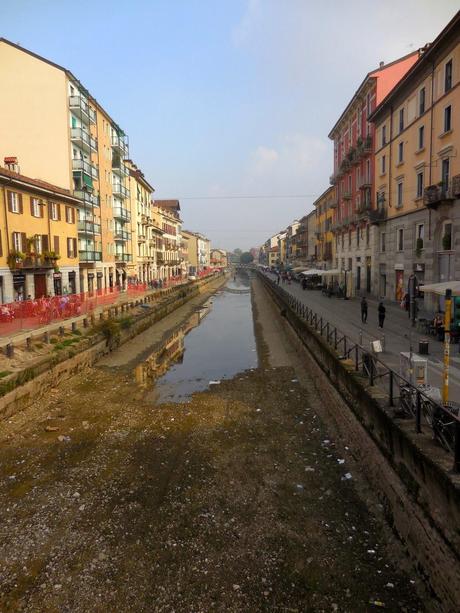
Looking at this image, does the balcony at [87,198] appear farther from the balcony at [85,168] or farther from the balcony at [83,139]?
the balcony at [83,139]

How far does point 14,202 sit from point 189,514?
982 inches

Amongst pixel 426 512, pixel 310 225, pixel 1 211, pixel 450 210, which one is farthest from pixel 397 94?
pixel 310 225

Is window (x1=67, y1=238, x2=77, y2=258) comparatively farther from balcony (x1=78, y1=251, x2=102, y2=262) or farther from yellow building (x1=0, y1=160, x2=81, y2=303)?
balcony (x1=78, y1=251, x2=102, y2=262)

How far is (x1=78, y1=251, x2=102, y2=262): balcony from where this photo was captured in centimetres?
3694

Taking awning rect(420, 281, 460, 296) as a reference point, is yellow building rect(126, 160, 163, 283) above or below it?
above

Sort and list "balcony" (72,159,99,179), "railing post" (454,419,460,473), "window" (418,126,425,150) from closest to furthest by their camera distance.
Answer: "railing post" (454,419,460,473) < "window" (418,126,425,150) < "balcony" (72,159,99,179)

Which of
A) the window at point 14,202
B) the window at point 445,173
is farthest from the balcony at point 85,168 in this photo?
the window at point 445,173

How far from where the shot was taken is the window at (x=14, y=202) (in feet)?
85.0

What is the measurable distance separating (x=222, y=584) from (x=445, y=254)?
21441 millimetres

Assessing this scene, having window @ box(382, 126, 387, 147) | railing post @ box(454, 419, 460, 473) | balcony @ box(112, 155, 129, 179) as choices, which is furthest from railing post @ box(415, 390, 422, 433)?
balcony @ box(112, 155, 129, 179)

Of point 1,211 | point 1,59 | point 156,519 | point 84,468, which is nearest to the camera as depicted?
point 156,519

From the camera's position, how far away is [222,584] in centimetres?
639

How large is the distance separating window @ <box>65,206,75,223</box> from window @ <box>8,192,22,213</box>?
21.6ft

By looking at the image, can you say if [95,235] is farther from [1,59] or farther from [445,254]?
[445,254]
